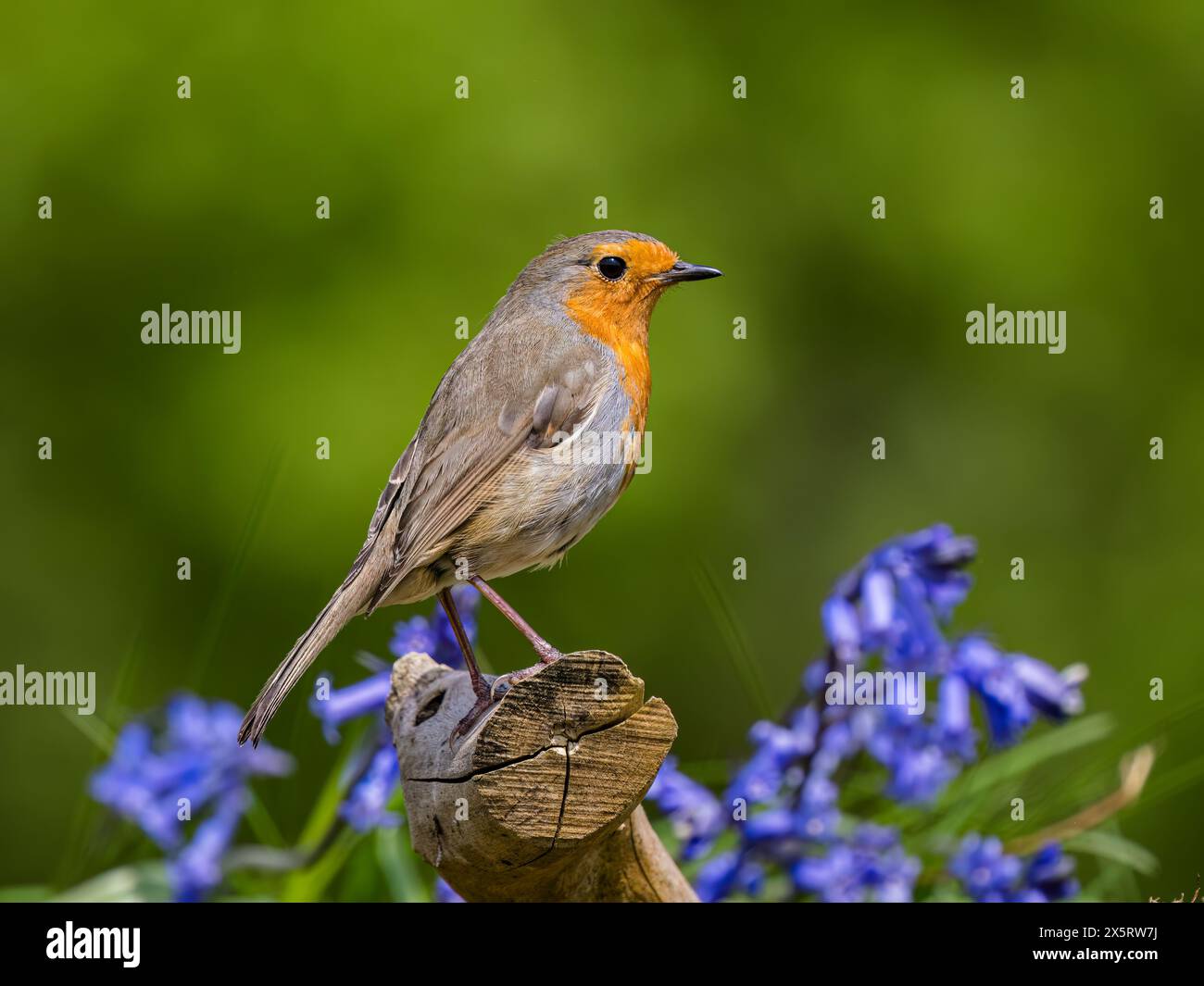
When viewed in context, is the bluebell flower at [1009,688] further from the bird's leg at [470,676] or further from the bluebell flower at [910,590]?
the bird's leg at [470,676]

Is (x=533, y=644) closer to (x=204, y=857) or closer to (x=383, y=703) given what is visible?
(x=383, y=703)

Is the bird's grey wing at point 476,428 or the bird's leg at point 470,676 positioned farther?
the bird's grey wing at point 476,428

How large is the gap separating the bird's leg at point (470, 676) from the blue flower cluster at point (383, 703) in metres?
0.19

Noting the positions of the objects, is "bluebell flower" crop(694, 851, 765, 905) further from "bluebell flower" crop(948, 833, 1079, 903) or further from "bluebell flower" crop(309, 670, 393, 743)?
"bluebell flower" crop(309, 670, 393, 743)

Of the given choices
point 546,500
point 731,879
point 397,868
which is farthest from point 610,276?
point 397,868

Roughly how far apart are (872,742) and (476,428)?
1.28 meters

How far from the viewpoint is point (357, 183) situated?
6.70 m

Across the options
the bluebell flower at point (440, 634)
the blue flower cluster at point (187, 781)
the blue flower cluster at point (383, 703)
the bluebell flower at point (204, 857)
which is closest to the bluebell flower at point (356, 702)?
the blue flower cluster at point (383, 703)

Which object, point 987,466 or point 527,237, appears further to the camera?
point 987,466

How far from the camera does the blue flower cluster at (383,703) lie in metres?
4.30

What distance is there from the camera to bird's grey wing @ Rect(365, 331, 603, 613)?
390cm
